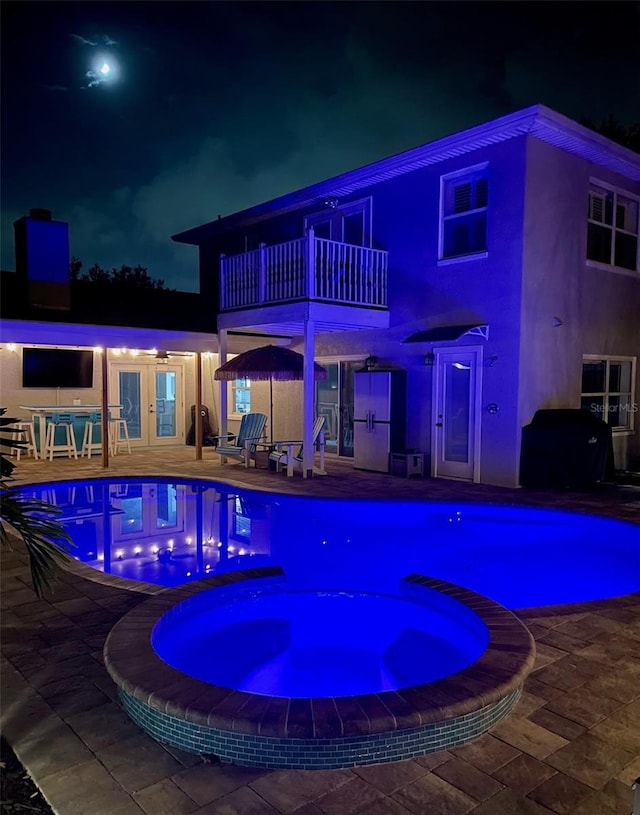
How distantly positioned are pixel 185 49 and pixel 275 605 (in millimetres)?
27320

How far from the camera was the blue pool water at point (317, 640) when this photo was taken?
430 cm

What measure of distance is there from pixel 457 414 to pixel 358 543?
4.52 meters

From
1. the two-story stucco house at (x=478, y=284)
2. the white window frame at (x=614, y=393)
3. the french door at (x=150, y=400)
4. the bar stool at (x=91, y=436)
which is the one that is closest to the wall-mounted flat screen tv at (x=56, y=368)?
the french door at (x=150, y=400)

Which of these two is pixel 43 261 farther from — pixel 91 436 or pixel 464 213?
pixel 464 213

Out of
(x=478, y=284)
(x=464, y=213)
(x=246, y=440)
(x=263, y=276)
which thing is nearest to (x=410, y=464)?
(x=478, y=284)

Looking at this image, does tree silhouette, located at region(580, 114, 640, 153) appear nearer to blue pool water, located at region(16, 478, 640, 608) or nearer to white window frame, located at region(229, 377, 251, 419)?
white window frame, located at region(229, 377, 251, 419)

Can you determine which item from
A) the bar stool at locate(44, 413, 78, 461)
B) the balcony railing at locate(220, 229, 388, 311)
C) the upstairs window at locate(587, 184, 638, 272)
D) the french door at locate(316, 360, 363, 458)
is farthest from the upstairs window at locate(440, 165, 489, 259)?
the bar stool at locate(44, 413, 78, 461)

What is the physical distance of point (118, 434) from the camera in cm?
1585

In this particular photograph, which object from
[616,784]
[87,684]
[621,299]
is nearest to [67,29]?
[621,299]

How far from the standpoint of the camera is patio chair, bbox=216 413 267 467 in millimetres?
13062

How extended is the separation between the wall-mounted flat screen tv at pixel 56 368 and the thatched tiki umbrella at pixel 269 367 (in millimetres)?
5095

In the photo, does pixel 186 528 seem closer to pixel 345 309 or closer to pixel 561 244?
pixel 345 309

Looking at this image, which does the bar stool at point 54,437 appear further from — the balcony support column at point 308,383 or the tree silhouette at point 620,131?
the tree silhouette at point 620,131

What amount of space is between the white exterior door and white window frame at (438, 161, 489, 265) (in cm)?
174
